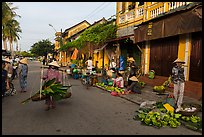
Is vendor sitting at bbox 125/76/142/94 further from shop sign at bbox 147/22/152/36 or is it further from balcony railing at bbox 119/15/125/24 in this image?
balcony railing at bbox 119/15/125/24

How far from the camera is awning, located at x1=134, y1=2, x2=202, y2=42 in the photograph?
318 inches

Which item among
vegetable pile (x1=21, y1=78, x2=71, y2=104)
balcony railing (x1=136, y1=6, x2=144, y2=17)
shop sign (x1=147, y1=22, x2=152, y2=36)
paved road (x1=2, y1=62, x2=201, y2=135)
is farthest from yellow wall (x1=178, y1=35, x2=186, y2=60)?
vegetable pile (x1=21, y1=78, x2=71, y2=104)

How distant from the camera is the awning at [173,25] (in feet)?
26.5

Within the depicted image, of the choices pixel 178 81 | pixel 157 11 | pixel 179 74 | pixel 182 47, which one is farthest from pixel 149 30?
pixel 178 81

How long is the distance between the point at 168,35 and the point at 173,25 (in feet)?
1.89

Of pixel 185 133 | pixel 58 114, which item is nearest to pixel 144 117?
pixel 185 133

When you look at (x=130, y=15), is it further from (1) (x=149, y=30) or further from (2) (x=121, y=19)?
(1) (x=149, y=30)

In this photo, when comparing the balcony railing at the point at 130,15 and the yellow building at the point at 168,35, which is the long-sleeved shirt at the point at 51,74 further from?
the balcony railing at the point at 130,15

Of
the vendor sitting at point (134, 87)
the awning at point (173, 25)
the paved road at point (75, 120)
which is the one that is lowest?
the paved road at point (75, 120)

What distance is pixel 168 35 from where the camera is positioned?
9.77 meters

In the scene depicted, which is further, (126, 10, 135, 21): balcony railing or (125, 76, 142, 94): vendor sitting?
(126, 10, 135, 21): balcony railing

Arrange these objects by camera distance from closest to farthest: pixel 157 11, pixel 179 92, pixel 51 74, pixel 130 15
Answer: pixel 179 92
pixel 51 74
pixel 157 11
pixel 130 15

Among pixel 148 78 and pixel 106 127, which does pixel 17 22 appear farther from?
pixel 106 127

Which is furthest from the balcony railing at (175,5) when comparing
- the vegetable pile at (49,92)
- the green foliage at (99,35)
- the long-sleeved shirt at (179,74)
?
the vegetable pile at (49,92)
